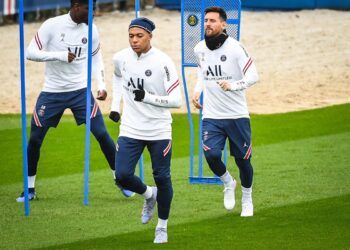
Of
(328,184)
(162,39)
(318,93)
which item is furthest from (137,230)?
(162,39)

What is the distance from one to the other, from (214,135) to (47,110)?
2.40m

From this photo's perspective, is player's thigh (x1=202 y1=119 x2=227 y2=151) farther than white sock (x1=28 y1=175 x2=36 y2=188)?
No

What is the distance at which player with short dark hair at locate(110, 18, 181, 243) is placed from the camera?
511 inches

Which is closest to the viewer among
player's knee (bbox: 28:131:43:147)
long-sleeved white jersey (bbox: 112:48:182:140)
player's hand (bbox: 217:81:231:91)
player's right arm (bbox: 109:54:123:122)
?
long-sleeved white jersey (bbox: 112:48:182:140)

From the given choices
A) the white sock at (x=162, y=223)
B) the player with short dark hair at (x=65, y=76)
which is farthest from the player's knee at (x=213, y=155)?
the player with short dark hair at (x=65, y=76)

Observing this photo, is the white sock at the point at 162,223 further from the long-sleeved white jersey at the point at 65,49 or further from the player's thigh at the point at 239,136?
the long-sleeved white jersey at the point at 65,49

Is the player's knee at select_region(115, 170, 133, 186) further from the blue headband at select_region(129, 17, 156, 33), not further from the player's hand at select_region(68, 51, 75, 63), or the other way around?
the player's hand at select_region(68, 51, 75, 63)

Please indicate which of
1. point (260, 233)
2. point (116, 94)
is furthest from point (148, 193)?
point (260, 233)

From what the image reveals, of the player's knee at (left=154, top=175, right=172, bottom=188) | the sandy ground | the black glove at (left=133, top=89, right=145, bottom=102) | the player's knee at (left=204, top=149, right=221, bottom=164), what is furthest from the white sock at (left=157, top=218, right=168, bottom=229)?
the sandy ground

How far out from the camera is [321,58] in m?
28.8

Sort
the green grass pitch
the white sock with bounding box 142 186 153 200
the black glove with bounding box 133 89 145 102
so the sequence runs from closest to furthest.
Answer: the black glove with bounding box 133 89 145 102 → the green grass pitch → the white sock with bounding box 142 186 153 200

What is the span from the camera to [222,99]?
14438 millimetres

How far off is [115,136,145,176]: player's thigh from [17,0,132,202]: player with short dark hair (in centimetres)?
237

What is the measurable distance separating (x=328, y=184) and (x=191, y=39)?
2.65 meters
